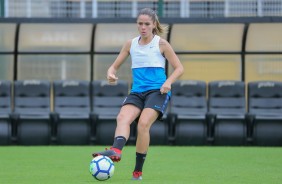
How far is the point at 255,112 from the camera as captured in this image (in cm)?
2178

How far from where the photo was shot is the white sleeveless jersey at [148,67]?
1200 centimetres

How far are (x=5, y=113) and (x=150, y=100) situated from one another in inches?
409

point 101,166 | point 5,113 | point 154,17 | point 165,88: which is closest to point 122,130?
point 101,166

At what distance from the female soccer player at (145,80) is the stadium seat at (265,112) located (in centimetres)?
981

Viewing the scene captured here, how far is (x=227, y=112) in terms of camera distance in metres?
21.7

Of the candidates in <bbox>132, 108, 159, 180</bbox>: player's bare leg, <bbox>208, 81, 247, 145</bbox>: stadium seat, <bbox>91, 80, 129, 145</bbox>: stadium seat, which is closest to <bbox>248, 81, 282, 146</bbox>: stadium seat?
<bbox>208, 81, 247, 145</bbox>: stadium seat

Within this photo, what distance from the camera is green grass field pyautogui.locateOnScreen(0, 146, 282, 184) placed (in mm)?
12430

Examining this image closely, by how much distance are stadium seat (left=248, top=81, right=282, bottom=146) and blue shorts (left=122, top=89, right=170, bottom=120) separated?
Result: 9.84 metres

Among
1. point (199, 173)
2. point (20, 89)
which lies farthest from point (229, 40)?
point (199, 173)

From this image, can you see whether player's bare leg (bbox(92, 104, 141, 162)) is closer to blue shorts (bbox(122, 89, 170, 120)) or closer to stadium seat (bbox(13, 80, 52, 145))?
blue shorts (bbox(122, 89, 170, 120))

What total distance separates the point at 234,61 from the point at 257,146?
2.27 meters

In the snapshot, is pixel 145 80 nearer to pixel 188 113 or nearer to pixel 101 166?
pixel 101 166

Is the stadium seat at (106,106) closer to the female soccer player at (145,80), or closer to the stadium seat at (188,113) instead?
the stadium seat at (188,113)

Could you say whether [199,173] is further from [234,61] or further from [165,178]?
[234,61]
